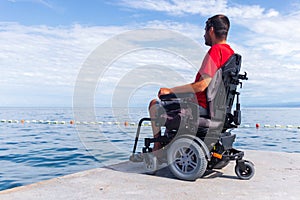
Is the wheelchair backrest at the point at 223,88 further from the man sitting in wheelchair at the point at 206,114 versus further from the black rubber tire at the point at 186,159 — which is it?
the black rubber tire at the point at 186,159

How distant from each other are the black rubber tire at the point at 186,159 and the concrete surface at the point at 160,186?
4.2 inches

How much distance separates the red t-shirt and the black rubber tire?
1.73 feet

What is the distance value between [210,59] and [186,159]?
1.26 m

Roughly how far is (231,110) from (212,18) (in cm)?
122

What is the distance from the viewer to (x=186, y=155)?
374 centimetres

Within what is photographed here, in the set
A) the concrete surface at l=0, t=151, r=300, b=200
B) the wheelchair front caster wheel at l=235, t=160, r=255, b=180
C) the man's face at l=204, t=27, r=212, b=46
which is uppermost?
the man's face at l=204, t=27, r=212, b=46

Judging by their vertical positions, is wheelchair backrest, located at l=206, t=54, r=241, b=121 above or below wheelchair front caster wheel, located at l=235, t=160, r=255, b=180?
above

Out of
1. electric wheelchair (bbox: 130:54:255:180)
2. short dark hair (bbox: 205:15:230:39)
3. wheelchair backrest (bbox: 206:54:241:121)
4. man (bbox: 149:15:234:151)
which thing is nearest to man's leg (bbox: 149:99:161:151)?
man (bbox: 149:15:234:151)

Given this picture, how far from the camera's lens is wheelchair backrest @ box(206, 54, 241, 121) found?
3580 mm

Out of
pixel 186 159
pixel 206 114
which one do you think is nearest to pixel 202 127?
pixel 206 114

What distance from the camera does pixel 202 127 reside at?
145 inches

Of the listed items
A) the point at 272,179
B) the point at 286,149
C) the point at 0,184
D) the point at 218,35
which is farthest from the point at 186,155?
the point at 286,149

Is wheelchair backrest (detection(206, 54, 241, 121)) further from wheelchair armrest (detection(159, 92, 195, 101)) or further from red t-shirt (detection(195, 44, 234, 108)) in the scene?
wheelchair armrest (detection(159, 92, 195, 101))

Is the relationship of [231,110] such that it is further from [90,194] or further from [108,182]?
[90,194]
